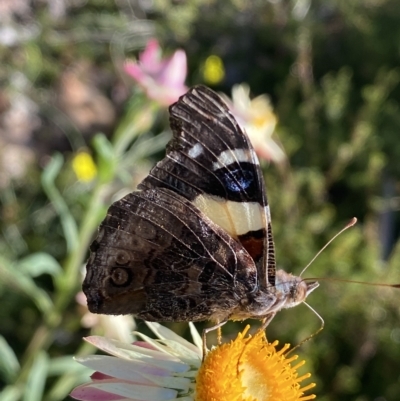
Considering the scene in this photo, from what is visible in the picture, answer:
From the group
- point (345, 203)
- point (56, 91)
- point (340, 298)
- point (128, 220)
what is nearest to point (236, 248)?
point (128, 220)

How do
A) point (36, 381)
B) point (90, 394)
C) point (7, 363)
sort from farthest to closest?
point (7, 363), point (36, 381), point (90, 394)

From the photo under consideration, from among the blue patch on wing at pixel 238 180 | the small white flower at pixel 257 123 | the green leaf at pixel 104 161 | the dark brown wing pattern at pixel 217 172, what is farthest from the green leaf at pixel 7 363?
the small white flower at pixel 257 123

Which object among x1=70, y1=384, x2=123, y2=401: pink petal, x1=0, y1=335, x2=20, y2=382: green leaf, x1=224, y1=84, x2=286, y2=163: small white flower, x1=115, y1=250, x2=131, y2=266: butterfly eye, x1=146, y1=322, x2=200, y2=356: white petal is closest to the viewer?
x1=70, y1=384, x2=123, y2=401: pink petal

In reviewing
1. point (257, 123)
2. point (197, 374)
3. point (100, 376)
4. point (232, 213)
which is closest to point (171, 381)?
point (197, 374)

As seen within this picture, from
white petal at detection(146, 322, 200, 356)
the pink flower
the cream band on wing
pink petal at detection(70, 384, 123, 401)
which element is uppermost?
the pink flower

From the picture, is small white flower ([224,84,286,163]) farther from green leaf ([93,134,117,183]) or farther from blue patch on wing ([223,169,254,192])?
blue patch on wing ([223,169,254,192])

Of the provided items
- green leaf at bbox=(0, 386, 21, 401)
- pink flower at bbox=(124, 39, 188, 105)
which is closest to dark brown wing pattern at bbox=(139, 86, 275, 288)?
pink flower at bbox=(124, 39, 188, 105)

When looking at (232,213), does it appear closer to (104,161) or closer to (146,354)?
(146,354)
